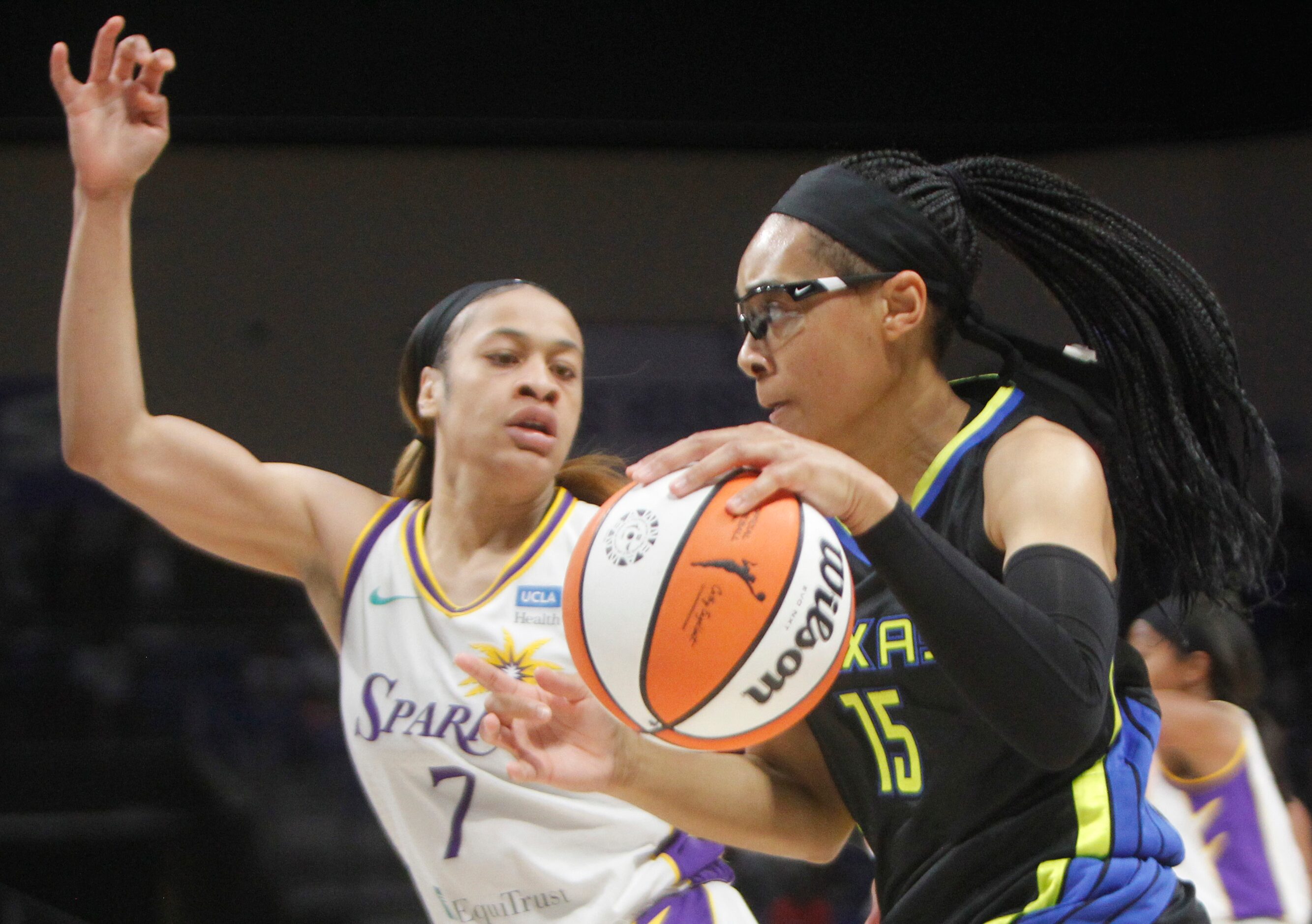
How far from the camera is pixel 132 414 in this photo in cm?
243

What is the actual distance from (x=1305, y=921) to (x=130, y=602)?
4800 millimetres

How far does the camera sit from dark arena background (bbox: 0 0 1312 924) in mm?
5547

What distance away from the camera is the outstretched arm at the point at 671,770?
1641 millimetres

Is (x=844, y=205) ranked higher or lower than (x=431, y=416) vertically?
higher

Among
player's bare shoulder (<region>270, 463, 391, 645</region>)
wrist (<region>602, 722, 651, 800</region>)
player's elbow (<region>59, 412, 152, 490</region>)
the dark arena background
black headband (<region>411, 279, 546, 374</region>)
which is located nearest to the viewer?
wrist (<region>602, 722, 651, 800</region>)

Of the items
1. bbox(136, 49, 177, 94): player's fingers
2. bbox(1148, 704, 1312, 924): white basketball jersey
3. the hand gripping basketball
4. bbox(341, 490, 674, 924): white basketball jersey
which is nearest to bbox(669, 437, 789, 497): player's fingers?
the hand gripping basketball

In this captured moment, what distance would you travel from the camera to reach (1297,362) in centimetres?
591

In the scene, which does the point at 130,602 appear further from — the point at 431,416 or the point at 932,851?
the point at 932,851

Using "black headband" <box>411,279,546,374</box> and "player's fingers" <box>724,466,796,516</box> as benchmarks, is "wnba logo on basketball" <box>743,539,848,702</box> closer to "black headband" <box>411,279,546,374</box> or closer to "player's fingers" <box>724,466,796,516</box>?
"player's fingers" <box>724,466,796,516</box>

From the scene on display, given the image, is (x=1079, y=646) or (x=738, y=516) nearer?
(x=1079, y=646)

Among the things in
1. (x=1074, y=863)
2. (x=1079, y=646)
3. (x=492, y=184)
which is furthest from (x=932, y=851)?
(x=492, y=184)

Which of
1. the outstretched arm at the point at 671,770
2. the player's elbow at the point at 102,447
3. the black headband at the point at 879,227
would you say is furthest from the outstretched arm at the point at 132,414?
the black headband at the point at 879,227

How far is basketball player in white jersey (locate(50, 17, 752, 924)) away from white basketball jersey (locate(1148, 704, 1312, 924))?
148 cm
